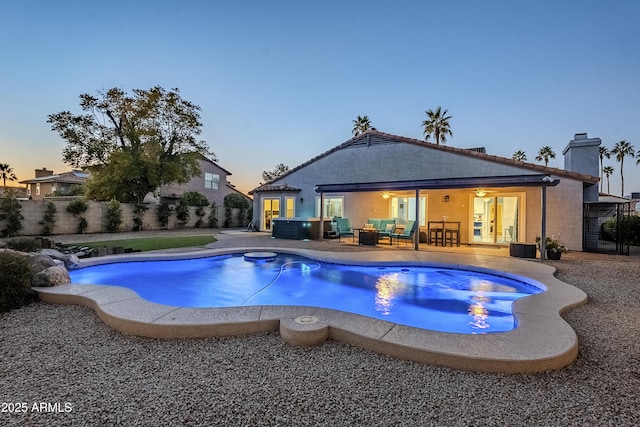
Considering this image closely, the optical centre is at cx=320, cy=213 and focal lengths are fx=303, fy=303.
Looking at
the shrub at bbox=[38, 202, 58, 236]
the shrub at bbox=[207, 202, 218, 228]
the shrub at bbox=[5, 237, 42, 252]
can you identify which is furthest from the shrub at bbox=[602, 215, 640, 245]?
the shrub at bbox=[38, 202, 58, 236]

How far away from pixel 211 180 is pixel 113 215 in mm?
14518

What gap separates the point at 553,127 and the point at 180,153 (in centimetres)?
2807

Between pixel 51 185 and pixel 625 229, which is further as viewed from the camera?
pixel 51 185

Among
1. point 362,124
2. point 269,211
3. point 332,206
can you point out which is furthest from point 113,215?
point 362,124

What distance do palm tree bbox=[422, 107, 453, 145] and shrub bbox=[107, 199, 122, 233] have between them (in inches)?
1073

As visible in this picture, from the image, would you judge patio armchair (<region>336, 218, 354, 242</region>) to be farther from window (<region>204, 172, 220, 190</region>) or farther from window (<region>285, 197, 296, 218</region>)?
window (<region>204, 172, 220, 190</region>)

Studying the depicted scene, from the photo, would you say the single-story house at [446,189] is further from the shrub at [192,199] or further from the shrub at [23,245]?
the shrub at [23,245]

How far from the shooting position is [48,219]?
54.7ft

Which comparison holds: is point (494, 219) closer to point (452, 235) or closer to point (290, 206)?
point (452, 235)

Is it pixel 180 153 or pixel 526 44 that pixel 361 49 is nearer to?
pixel 526 44

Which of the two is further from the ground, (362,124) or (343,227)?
(362,124)

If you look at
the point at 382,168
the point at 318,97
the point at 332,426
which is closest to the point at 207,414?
the point at 332,426

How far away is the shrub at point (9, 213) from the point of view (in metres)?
15.3

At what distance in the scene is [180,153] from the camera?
23.7m
